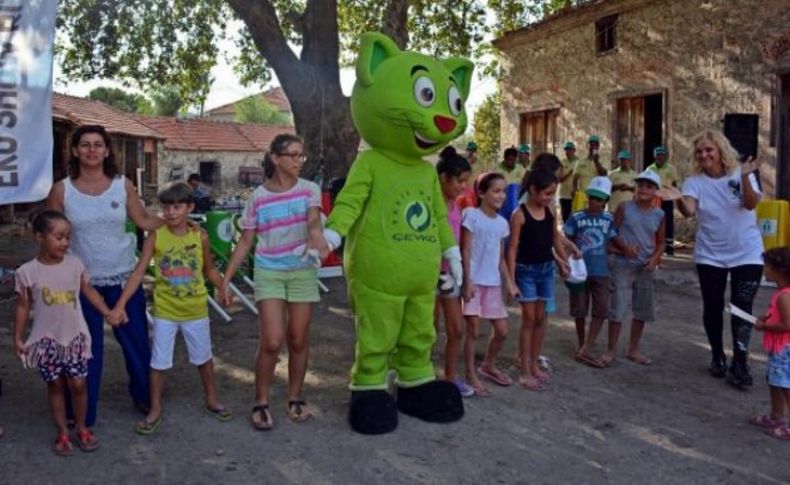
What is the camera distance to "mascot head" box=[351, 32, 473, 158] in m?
4.05

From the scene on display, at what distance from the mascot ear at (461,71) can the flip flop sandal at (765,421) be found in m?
2.56

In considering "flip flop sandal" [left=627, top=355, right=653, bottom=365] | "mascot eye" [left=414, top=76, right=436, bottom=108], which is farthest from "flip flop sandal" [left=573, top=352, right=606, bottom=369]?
"mascot eye" [left=414, top=76, right=436, bottom=108]

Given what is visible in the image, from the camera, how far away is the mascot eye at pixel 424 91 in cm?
408

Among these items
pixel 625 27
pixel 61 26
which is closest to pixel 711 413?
pixel 625 27

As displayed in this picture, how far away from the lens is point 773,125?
10367 millimetres

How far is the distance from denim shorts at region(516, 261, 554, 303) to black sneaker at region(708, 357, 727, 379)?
134 centimetres

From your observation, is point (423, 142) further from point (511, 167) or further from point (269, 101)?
point (269, 101)

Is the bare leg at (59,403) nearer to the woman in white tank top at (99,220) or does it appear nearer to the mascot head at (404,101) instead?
the woman in white tank top at (99,220)

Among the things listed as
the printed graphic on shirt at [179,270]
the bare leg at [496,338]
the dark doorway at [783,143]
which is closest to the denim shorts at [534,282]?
the bare leg at [496,338]

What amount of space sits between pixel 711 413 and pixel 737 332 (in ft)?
2.43

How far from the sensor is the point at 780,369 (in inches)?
154

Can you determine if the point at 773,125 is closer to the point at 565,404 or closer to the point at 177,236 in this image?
the point at 565,404

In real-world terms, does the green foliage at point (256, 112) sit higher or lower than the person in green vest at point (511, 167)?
higher

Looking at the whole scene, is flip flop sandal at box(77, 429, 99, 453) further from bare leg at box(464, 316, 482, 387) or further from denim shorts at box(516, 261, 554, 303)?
denim shorts at box(516, 261, 554, 303)
